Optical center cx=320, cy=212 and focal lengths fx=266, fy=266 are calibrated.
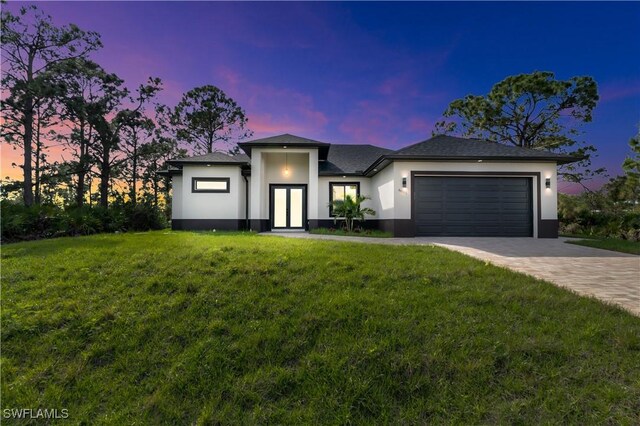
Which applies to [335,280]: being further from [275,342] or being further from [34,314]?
[34,314]

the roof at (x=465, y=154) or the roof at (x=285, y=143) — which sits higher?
the roof at (x=285, y=143)

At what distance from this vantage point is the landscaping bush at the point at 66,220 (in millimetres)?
8344

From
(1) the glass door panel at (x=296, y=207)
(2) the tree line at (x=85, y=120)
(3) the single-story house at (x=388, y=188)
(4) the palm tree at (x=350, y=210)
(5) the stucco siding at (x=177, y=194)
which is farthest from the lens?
(2) the tree line at (x=85, y=120)

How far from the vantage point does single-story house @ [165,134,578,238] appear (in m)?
10.7

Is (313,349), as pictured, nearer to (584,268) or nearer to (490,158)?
(584,268)

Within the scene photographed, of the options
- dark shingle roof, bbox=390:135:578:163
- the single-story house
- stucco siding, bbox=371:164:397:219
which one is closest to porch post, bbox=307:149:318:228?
the single-story house

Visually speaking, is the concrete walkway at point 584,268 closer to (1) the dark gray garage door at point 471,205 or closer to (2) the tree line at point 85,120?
(1) the dark gray garage door at point 471,205

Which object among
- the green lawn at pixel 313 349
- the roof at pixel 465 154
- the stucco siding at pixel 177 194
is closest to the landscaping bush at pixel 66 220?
the stucco siding at pixel 177 194

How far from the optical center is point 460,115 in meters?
22.4

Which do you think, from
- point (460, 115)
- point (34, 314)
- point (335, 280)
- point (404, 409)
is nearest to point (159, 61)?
point (34, 314)

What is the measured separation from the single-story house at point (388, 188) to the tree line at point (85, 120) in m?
4.71

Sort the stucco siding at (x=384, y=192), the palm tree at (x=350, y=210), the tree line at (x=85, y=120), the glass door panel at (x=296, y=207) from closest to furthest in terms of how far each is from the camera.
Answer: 1. the stucco siding at (x=384, y=192)
2. the palm tree at (x=350, y=210)
3. the glass door panel at (x=296, y=207)
4. the tree line at (x=85, y=120)

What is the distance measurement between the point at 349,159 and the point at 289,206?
4.50 meters

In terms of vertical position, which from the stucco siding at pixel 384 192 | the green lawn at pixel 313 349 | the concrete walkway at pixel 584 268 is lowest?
the green lawn at pixel 313 349
